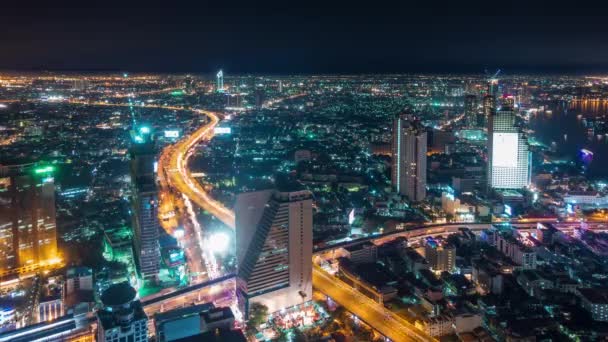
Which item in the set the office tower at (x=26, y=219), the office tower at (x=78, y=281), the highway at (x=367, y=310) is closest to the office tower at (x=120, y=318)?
the office tower at (x=78, y=281)

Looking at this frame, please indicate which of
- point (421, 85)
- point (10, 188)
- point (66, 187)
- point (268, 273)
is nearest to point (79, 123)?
point (66, 187)

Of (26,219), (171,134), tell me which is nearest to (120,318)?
(26,219)

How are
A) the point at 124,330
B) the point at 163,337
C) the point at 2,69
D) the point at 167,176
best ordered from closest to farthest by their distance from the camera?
the point at 124,330 → the point at 163,337 → the point at 167,176 → the point at 2,69

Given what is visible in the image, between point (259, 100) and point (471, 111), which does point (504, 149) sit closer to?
point (471, 111)

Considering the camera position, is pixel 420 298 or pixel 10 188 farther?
pixel 10 188

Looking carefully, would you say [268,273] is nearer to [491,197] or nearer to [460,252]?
[460,252]

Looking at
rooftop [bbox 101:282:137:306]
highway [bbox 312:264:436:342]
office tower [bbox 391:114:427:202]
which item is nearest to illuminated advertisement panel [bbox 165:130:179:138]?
office tower [bbox 391:114:427:202]

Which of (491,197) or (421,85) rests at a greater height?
(421,85)

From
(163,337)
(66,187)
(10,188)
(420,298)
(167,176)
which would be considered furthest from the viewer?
(167,176)
